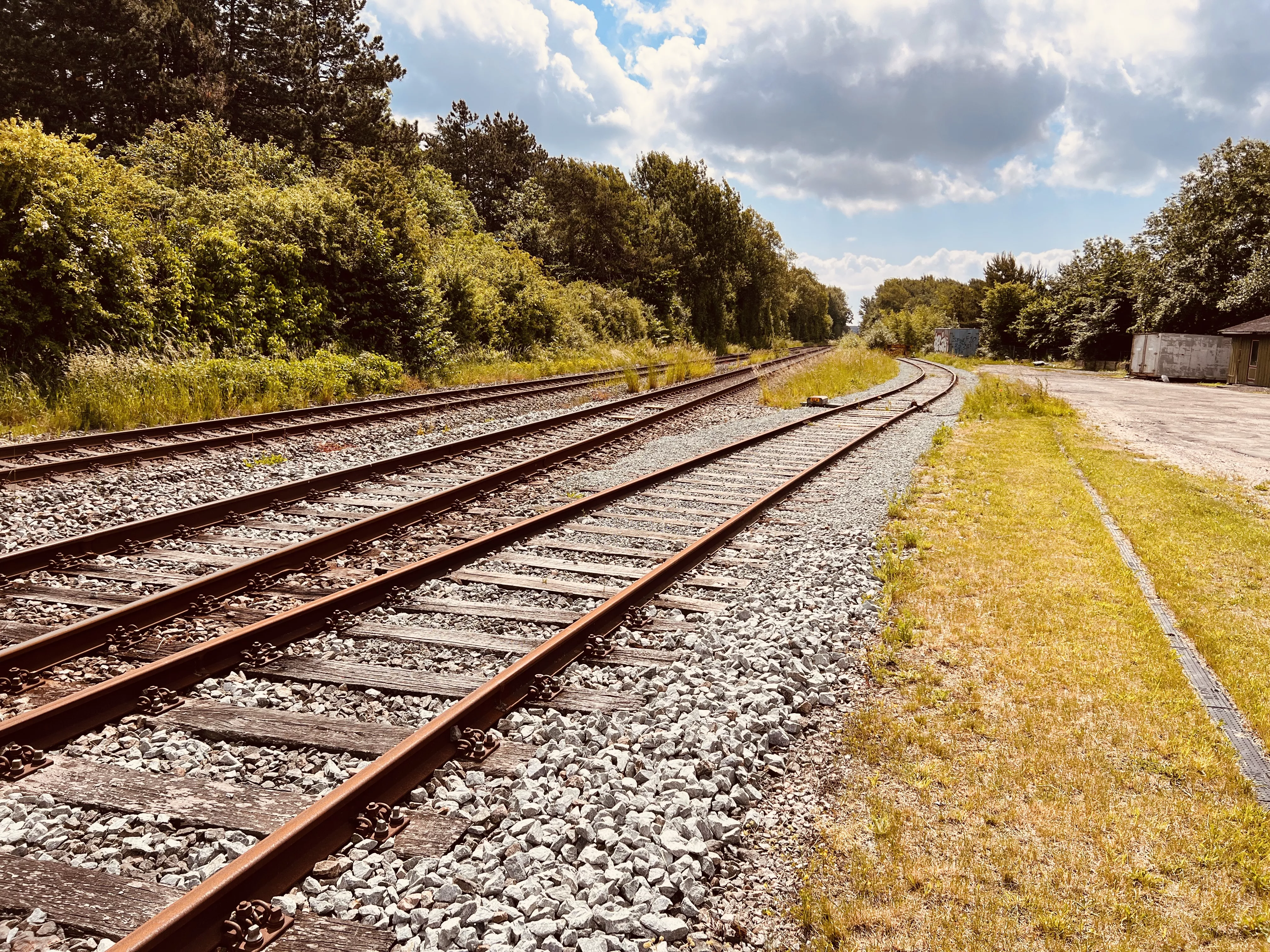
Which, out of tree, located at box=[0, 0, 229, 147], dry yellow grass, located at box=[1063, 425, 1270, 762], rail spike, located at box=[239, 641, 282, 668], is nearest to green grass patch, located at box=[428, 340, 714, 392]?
dry yellow grass, located at box=[1063, 425, 1270, 762]

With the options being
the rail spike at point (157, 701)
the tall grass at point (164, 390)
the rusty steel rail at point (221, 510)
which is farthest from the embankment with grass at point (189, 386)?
the rail spike at point (157, 701)

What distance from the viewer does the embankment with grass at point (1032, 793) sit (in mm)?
2502

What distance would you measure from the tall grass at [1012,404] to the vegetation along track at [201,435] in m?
11.4

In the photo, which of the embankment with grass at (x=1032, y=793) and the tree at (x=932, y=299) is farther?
the tree at (x=932, y=299)

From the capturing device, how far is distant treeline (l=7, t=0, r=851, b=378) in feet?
40.4

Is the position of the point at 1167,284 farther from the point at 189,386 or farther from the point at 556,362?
the point at 189,386

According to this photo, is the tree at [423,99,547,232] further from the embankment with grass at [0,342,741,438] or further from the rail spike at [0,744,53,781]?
the rail spike at [0,744,53,781]

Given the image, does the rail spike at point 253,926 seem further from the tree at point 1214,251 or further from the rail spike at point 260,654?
the tree at point 1214,251

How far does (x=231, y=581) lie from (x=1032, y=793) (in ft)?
16.2

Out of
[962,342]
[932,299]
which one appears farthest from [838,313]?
[962,342]

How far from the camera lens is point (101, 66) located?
28969mm

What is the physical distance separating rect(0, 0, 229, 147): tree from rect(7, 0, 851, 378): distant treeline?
0.09 meters

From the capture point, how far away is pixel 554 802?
2.95 m

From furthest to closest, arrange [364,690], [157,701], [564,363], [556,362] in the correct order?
[556,362] → [564,363] → [364,690] → [157,701]
